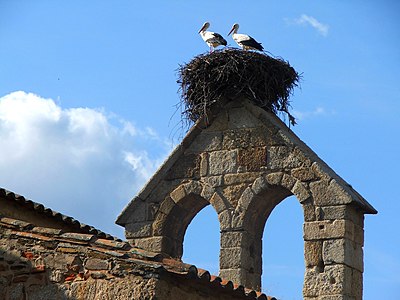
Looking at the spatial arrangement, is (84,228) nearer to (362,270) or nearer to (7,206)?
(7,206)

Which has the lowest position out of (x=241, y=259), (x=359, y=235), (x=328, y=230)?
(x=241, y=259)

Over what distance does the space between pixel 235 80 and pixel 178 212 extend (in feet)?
5.57

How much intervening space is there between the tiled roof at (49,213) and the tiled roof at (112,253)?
188 centimetres

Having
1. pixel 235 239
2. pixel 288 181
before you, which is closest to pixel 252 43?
pixel 288 181

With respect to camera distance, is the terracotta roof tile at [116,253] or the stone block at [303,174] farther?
the stone block at [303,174]

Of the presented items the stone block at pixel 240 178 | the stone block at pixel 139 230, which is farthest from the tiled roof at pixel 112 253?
the stone block at pixel 139 230

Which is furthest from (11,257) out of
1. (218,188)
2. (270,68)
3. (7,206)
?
(270,68)

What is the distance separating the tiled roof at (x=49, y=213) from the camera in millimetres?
14570

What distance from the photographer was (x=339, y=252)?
1509cm

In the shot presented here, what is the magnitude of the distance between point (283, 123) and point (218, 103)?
0.80m

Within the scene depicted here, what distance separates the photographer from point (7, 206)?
14672 mm

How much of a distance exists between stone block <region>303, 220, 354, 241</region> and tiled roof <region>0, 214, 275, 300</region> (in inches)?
107

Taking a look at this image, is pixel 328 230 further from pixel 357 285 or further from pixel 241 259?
pixel 241 259

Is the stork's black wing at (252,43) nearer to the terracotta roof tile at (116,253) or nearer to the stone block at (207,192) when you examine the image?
the stone block at (207,192)
